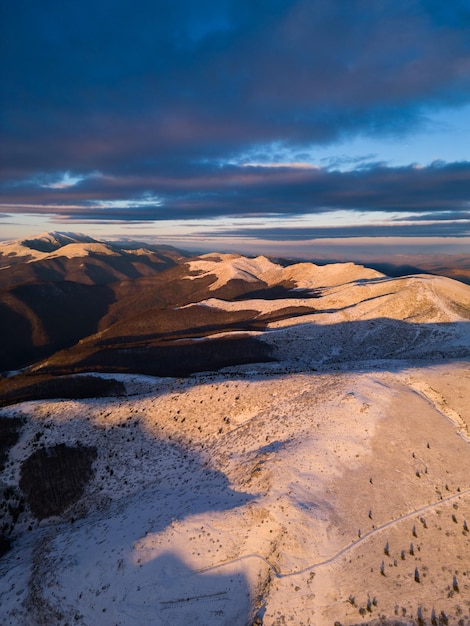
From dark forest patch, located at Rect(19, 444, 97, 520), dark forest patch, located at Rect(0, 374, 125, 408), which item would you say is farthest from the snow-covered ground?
dark forest patch, located at Rect(0, 374, 125, 408)

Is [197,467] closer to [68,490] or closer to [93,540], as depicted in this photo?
[93,540]

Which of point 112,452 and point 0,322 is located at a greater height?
point 112,452

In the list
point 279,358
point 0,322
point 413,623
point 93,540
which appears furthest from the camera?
point 0,322

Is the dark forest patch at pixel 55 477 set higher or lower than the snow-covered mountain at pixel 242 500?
lower

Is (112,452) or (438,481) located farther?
(112,452)

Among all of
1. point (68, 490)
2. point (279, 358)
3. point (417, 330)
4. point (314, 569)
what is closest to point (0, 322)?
point (279, 358)

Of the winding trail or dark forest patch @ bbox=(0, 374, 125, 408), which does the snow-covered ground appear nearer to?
the winding trail

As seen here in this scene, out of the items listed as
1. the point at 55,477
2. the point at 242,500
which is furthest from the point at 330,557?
the point at 55,477

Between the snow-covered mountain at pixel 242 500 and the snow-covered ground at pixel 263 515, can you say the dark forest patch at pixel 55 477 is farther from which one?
the snow-covered ground at pixel 263 515

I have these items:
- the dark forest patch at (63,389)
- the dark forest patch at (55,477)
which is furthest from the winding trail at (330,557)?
the dark forest patch at (63,389)
